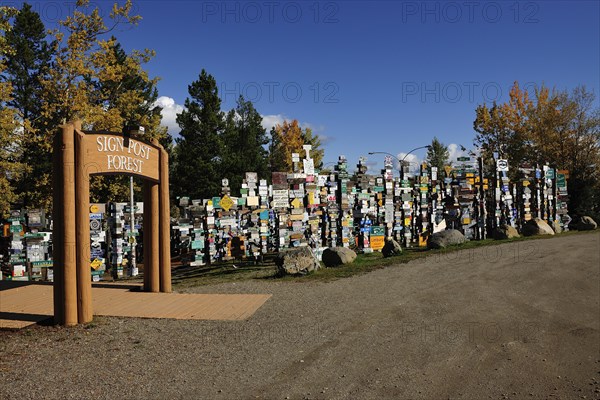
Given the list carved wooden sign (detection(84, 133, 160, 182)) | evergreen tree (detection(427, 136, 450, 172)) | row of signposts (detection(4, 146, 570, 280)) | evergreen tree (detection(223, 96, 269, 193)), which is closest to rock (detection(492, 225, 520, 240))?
row of signposts (detection(4, 146, 570, 280))

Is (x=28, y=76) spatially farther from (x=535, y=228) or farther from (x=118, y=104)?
(x=535, y=228)

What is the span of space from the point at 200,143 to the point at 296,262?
26.6 meters

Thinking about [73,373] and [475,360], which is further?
[475,360]

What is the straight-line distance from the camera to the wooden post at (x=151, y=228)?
33.4ft

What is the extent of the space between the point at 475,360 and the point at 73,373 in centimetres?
536

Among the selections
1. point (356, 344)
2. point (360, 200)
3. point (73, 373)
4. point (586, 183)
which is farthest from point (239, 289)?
point (586, 183)

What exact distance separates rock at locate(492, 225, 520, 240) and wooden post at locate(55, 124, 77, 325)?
18406 millimetres

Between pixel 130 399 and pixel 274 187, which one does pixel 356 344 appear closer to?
pixel 130 399

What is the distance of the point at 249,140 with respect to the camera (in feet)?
139

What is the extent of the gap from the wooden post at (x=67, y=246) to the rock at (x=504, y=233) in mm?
18406

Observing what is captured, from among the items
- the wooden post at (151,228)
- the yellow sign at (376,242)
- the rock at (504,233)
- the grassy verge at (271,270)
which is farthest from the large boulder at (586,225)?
the wooden post at (151,228)

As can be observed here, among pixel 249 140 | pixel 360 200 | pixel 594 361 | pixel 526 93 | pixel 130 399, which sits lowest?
pixel 594 361

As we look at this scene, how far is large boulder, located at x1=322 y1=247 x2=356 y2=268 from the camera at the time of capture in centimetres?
1423

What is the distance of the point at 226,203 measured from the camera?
56.5 feet
